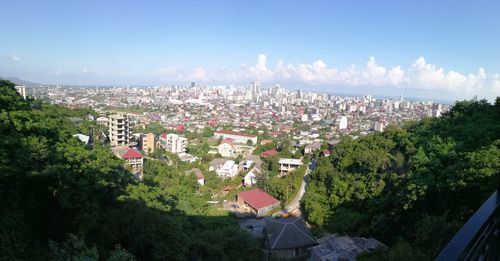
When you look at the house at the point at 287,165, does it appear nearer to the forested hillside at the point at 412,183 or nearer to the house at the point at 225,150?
the forested hillside at the point at 412,183

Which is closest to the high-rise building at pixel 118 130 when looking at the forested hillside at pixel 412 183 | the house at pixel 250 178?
the house at pixel 250 178

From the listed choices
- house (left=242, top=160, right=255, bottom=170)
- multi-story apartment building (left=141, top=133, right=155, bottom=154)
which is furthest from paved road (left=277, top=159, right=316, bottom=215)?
multi-story apartment building (left=141, top=133, right=155, bottom=154)

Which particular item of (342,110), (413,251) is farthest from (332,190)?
(342,110)

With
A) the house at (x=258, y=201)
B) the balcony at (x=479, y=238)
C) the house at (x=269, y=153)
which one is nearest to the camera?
the balcony at (x=479, y=238)

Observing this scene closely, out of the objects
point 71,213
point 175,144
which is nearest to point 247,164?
point 175,144

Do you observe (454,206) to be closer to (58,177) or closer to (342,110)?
(58,177)

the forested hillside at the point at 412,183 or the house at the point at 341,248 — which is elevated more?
the forested hillside at the point at 412,183

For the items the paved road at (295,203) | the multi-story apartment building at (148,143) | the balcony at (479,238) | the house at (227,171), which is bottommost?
the house at (227,171)
